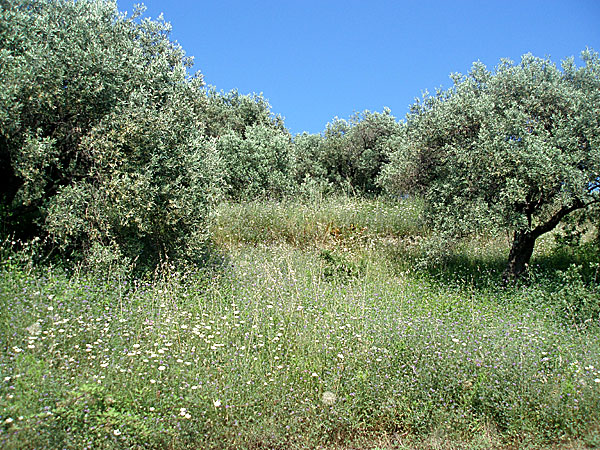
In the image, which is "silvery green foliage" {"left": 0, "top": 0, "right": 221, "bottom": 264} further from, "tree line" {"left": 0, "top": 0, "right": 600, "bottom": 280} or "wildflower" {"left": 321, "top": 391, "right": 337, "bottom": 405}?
"wildflower" {"left": 321, "top": 391, "right": 337, "bottom": 405}

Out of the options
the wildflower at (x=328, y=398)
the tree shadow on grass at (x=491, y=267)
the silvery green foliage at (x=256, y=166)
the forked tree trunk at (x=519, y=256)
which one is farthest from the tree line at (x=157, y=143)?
the silvery green foliage at (x=256, y=166)

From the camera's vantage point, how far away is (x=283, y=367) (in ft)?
20.2

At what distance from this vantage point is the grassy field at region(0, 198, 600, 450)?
16.3 ft

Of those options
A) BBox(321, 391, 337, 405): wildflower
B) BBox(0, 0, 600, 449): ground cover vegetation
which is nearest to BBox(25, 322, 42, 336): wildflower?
BBox(0, 0, 600, 449): ground cover vegetation

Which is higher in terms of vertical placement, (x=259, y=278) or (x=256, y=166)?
(x=256, y=166)

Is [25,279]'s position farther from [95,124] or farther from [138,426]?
[138,426]

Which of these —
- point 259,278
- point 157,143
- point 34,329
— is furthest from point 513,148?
point 34,329

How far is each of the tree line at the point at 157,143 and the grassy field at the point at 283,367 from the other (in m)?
1.06

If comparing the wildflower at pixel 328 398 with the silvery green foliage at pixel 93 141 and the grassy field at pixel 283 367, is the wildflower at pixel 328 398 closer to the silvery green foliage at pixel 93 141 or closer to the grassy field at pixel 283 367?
the grassy field at pixel 283 367

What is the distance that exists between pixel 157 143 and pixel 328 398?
5814mm

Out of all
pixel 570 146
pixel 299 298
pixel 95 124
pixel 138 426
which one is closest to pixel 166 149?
pixel 95 124

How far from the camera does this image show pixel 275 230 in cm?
1383

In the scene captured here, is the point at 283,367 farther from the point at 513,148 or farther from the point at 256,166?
the point at 256,166

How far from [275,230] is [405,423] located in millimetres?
8669
